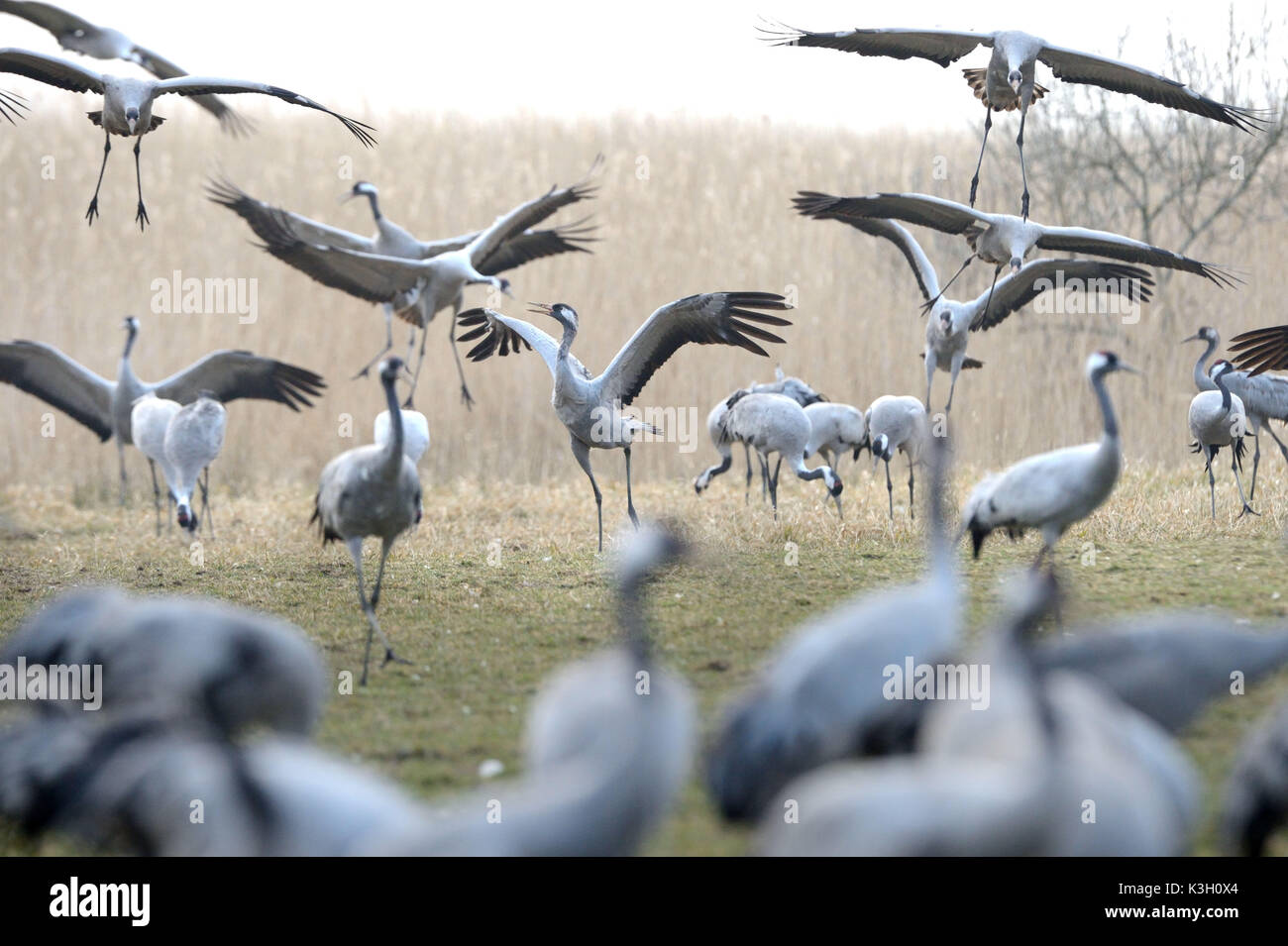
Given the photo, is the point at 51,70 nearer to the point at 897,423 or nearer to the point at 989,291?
the point at 897,423

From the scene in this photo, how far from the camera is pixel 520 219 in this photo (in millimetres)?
8414

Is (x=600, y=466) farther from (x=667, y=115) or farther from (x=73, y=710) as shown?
(x=667, y=115)

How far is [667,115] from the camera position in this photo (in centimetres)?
1911

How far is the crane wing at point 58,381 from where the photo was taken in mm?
8328

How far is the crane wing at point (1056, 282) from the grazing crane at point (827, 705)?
489 cm

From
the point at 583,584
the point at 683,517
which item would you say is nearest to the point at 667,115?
the point at 683,517

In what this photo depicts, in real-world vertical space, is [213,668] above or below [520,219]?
below

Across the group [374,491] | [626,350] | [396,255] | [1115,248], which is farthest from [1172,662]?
[396,255]

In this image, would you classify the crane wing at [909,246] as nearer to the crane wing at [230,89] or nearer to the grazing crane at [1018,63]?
the grazing crane at [1018,63]

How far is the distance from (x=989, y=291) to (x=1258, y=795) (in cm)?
552

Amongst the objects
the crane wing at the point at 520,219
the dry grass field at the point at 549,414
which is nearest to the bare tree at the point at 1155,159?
the dry grass field at the point at 549,414

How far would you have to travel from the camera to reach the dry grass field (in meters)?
5.37

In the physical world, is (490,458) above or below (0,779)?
above
